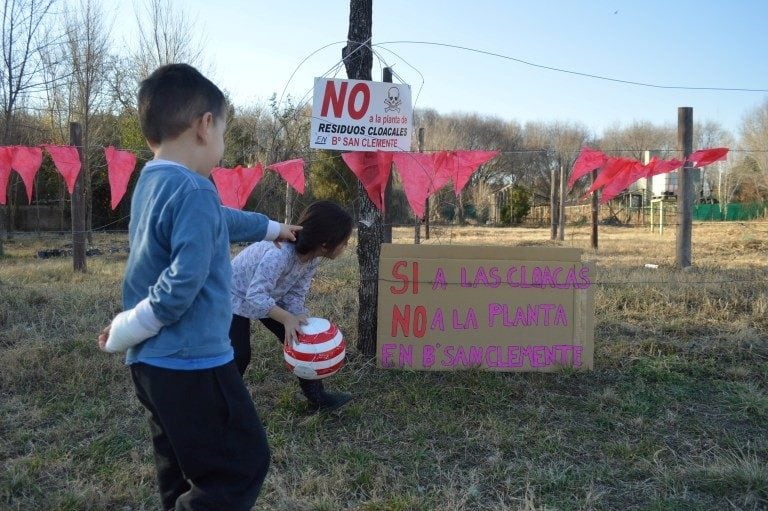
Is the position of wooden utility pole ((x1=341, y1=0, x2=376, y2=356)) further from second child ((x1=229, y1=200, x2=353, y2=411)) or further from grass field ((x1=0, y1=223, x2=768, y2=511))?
second child ((x1=229, y1=200, x2=353, y2=411))

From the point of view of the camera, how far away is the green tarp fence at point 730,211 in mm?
41031

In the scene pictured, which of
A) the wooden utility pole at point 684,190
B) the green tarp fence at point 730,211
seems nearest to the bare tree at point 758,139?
the green tarp fence at point 730,211

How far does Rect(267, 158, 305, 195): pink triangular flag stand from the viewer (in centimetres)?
559

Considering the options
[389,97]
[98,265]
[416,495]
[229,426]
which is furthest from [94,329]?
[98,265]

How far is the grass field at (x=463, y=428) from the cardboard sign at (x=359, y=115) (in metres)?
1.63

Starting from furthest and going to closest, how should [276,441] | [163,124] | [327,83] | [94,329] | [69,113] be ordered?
[69,113], [94,329], [327,83], [276,441], [163,124]

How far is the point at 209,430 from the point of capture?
1.74 meters

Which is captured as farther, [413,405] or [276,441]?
[413,405]

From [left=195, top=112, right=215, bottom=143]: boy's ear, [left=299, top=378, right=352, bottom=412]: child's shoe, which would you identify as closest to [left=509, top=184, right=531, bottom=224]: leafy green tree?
[left=299, top=378, right=352, bottom=412]: child's shoe

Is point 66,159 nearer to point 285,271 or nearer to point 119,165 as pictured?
point 119,165

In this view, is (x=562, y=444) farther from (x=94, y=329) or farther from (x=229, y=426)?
(x=94, y=329)

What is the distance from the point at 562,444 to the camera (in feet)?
11.1

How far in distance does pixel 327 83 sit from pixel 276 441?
2511 millimetres

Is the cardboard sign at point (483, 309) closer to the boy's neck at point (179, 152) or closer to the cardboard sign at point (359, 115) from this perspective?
the cardboard sign at point (359, 115)
